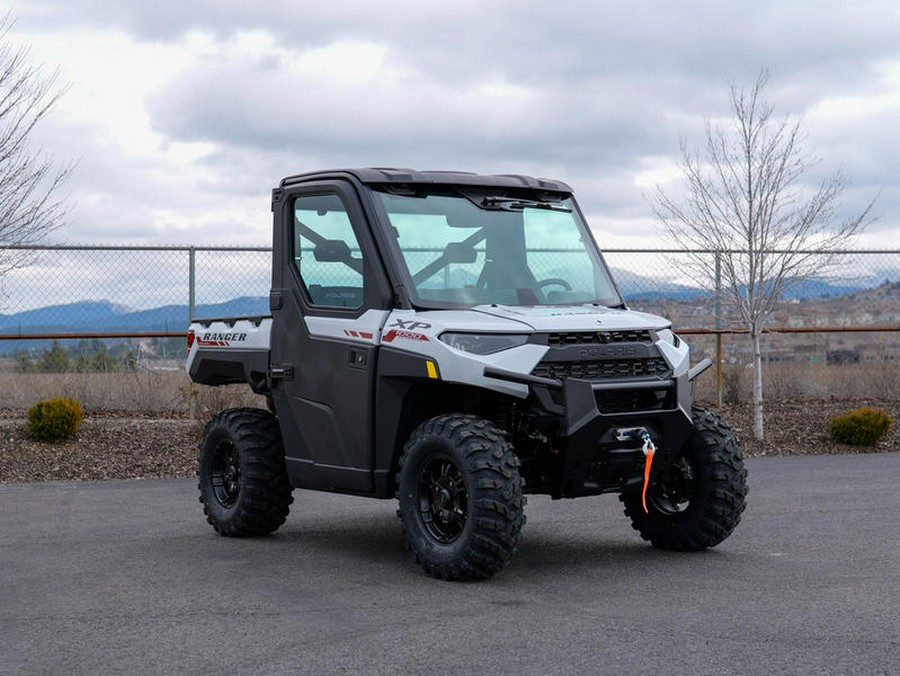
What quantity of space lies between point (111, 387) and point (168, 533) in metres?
7.73

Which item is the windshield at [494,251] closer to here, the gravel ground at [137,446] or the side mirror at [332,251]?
the side mirror at [332,251]

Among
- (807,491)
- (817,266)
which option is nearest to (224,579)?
(807,491)

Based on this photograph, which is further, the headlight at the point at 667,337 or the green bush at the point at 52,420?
the green bush at the point at 52,420

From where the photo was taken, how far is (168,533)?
407 inches

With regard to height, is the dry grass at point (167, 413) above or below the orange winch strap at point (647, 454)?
below

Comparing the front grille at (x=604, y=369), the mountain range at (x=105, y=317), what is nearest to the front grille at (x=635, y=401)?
the front grille at (x=604, y=369)

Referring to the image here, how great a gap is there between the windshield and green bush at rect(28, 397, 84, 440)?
7.66 meters

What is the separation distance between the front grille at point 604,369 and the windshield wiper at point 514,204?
150cm

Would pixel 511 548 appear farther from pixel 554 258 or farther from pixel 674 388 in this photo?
pixel 554 258

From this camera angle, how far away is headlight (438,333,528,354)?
8.14 meters

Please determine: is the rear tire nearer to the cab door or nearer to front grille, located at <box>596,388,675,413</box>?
the cab door

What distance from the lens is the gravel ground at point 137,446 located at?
47.6 ft

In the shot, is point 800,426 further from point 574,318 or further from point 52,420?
point 574,318

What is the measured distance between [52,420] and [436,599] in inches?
352
